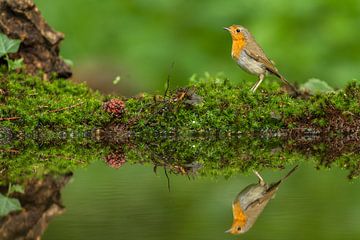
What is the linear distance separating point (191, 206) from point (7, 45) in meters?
4.14

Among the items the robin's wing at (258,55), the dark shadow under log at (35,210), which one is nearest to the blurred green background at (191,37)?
the robin's wing at (258,55)

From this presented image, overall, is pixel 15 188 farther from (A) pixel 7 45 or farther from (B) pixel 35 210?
(A) pixel 7 45

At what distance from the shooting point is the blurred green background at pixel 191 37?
45.6 ft

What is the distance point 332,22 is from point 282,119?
628 centimetres

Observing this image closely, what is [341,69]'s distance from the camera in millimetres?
13898

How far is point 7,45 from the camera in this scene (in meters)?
8.91

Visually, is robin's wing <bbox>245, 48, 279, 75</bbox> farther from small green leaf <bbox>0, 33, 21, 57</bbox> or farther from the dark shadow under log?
the dark shadow under log

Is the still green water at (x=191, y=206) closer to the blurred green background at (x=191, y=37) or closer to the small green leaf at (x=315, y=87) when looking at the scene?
the small green leaf at (x=315, y=87)

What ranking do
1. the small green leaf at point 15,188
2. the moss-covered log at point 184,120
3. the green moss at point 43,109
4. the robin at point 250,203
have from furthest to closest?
the green moss at point 43,109 → the moss-covered log at point 184,120 → the small green leaf at point 15,188 → the robin at point 250,203

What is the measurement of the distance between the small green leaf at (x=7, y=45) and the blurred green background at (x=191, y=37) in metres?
4.58

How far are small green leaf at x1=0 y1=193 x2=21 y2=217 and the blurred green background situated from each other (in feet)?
26.5

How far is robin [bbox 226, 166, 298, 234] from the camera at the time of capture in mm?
4848

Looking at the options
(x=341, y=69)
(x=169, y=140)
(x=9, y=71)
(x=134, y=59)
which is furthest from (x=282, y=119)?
(x=134, y=59)

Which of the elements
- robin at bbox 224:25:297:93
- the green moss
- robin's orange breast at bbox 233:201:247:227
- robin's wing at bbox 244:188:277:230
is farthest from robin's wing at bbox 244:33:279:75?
robin's orange breast at bbox 233:201:247:227
